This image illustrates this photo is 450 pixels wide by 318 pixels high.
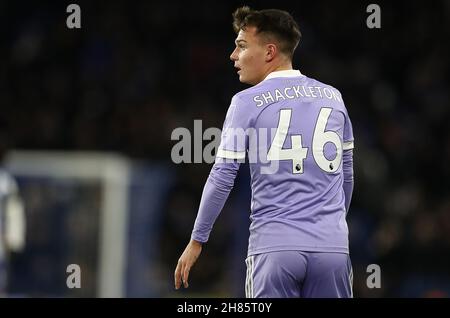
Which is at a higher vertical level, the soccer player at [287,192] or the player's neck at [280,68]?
the player's neck at [280,68]

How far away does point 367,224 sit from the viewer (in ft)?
42.8

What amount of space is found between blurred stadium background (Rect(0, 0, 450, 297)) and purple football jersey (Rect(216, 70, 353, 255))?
13.6 ft

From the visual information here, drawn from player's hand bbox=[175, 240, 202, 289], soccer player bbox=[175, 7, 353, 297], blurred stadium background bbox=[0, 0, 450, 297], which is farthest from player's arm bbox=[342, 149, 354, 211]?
blurred stadium background bbox=[0, 0, 450, 297]

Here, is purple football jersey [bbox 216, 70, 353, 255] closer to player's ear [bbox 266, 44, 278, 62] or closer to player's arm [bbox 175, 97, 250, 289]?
player's arm [bbox 175, 97, 250, 289]

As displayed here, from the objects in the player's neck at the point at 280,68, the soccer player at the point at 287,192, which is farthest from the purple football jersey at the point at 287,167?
the player's neck at the point at 280,68

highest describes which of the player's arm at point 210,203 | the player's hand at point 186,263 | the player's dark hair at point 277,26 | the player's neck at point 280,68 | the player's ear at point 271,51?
the player's dark hair at point 277,26

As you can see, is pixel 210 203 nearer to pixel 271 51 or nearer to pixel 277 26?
pixel 271 51

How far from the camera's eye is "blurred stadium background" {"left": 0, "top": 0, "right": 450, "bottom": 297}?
1241 centimetres

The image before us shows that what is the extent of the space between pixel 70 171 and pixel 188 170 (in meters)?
1.59

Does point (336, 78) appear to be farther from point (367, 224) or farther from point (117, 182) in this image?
point (117, 182)

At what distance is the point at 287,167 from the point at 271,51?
2.19 feet

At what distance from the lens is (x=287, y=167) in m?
5.13

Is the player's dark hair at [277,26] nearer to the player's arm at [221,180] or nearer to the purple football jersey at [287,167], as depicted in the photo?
the purple football jersey at [287,167]

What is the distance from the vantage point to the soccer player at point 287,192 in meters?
5.05
